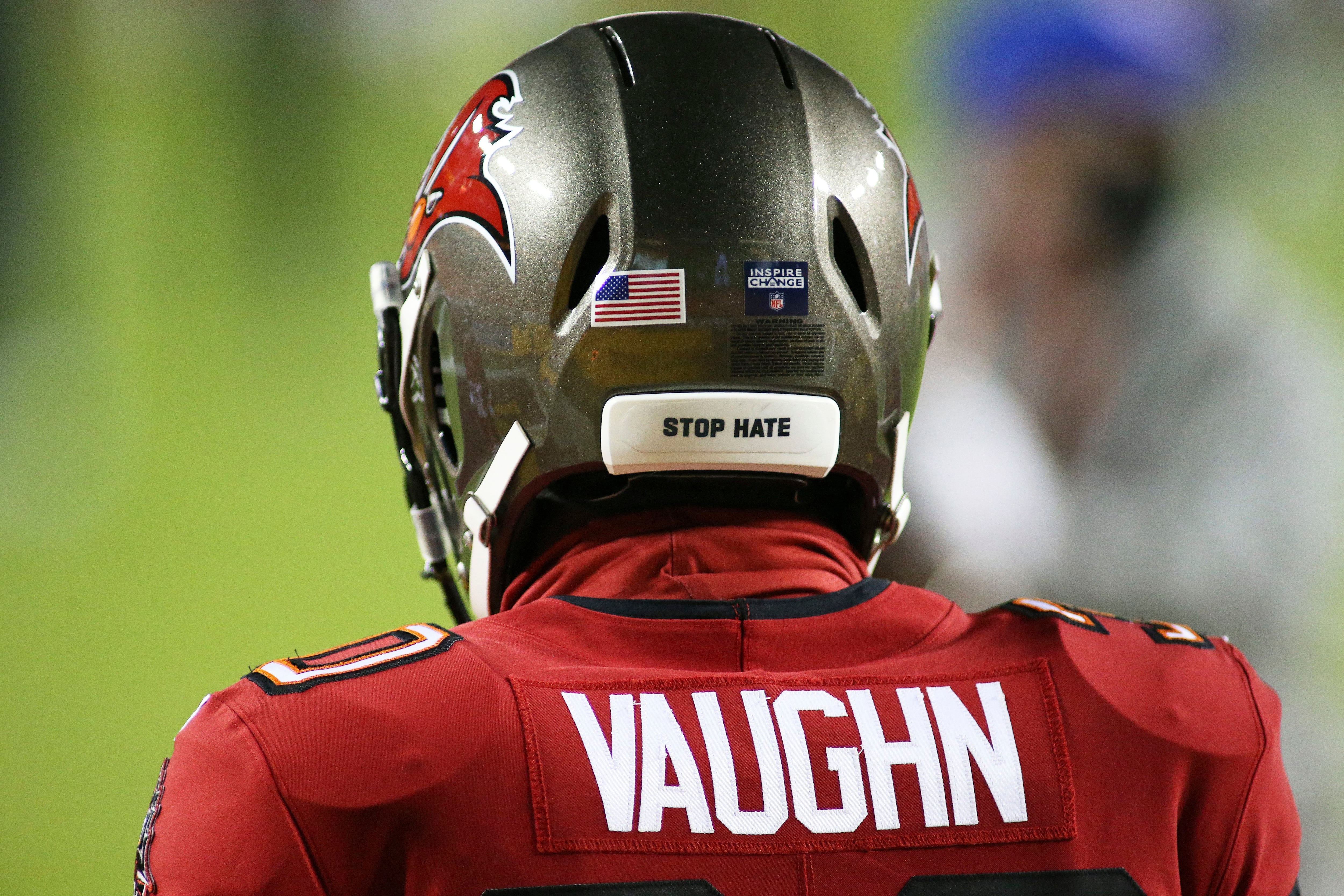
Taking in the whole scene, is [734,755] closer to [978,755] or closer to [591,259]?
[978,755]

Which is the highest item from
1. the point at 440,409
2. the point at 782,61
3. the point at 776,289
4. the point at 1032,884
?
the point at 782,61

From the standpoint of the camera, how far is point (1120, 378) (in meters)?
2.07

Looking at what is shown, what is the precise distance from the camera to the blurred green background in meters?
1.81

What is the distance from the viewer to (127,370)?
1893 millimetres

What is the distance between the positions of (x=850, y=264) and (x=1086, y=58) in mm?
1513

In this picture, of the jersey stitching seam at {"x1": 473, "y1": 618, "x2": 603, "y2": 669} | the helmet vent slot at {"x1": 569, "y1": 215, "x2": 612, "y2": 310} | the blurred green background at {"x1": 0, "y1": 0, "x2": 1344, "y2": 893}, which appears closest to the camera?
the jersey stitching seam at {"x1": 473, "y1": 618, "x2": 603, "y2": 669}

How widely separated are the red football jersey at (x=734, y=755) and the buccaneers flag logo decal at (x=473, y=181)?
0.26 meters

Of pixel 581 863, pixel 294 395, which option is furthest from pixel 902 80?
pixel 581 863

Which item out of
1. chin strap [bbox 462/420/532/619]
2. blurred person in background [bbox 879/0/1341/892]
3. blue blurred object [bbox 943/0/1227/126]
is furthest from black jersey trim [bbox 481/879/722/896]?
blue blurred object [bbox 943/0/1227/126]

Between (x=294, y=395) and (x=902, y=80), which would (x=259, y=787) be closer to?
(x=294, y=395)

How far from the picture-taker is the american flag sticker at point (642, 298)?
2.64ft

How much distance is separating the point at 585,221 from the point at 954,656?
1.27 ft

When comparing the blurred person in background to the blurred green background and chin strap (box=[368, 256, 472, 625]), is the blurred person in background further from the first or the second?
chin strap (box=[368, 256, 472, 625])

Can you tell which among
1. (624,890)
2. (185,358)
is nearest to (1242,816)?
(624,890)
